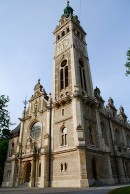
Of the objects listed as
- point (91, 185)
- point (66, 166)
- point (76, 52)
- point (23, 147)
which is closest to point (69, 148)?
point (66, 166)

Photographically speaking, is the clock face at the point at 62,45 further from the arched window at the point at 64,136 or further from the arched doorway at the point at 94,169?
the arched doorway at the point at 94,169

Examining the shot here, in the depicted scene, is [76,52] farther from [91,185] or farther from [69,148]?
[91,185]

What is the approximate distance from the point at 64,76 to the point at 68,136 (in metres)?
11.7

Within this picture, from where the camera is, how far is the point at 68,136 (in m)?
25.4

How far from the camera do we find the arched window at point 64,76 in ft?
105

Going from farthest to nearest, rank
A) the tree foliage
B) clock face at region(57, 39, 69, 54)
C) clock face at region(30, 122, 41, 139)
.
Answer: clock face at region(57, 39, 69, 54)
clock face at region(30, 122, 41, 139)
the tree foliage

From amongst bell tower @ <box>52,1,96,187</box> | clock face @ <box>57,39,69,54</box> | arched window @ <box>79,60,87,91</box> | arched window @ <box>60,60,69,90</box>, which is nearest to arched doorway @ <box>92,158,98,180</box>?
bell tower @ <box>52,1,96,187</box>

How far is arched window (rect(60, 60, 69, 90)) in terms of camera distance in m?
32.1

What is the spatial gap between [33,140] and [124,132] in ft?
68.1

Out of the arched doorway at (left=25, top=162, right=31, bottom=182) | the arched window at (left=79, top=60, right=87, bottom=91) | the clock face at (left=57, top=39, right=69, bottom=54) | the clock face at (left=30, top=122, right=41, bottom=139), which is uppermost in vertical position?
the clock face at (left=57, top=39, right=69, bottom=54)

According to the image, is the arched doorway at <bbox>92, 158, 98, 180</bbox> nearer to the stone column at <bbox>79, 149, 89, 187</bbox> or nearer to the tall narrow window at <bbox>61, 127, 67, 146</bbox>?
the stone column at <bbox>79, 149, 89, 187</bbox>

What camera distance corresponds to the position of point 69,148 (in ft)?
79.7

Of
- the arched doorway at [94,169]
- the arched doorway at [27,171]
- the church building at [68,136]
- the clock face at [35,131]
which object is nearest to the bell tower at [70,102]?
the church building at [68,136]

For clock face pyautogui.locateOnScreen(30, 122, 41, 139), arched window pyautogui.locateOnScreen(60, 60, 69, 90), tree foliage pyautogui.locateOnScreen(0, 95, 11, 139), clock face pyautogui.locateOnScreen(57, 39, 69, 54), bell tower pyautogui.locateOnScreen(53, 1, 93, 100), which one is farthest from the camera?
clock face pyautogui.locateOnScreen(57, 39, 69, 54)
